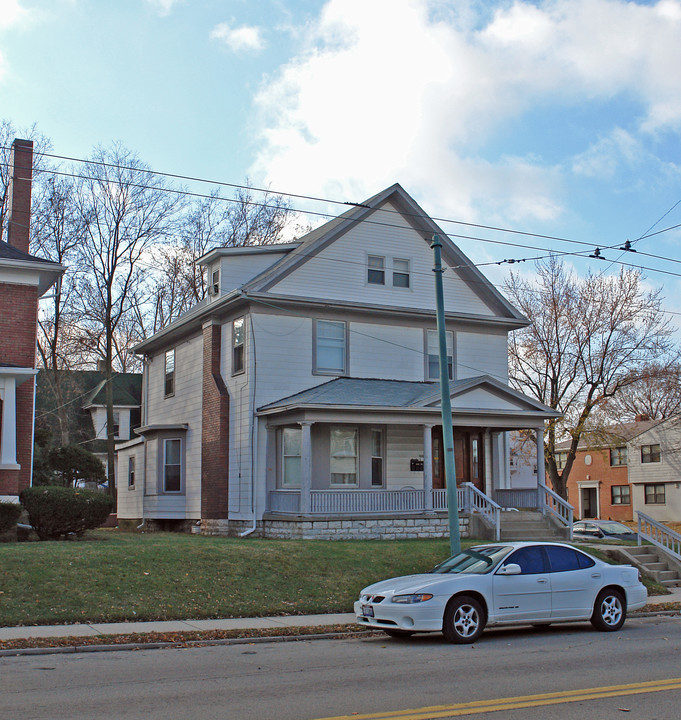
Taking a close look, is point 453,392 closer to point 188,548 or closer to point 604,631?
point 188,548

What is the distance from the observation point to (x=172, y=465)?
93.5 ft

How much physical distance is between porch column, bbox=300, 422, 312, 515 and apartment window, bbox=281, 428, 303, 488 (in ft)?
4.64

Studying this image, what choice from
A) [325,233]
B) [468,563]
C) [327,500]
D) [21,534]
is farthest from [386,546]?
[325,233]

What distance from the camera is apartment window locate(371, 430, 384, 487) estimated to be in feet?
83.5

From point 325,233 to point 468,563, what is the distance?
49.3 feet

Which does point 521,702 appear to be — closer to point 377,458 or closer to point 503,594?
point 503,594

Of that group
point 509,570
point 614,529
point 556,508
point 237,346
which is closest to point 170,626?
point 509,570

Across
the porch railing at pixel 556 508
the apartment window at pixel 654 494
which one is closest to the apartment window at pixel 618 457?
the apartment window at pixel 654 494

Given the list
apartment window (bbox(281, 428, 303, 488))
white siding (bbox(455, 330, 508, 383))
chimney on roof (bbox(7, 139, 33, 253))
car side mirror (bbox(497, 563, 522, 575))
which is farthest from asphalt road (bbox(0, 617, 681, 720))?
chimney on roof (bbox(7, 139, 33, 253))

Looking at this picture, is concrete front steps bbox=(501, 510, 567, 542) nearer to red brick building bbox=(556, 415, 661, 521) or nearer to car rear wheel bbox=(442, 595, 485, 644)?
car rear wheel bbox=(442, 595, 485, 644)

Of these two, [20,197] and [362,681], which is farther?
[20,197]

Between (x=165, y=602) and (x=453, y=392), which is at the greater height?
(x=453, y=392)

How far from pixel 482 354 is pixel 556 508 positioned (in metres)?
5.67

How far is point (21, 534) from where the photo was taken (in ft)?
64.7
